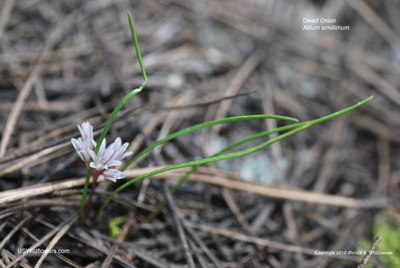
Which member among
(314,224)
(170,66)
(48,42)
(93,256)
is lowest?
(314,224)

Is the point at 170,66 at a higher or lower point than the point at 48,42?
lower

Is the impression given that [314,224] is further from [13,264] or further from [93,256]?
[13,264]

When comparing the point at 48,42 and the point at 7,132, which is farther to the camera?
the point at 48,42

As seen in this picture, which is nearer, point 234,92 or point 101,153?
point 101,153

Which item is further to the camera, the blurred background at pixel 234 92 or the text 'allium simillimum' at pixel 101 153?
the blurred background at pixel 234 92

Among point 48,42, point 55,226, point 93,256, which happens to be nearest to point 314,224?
point 93,256

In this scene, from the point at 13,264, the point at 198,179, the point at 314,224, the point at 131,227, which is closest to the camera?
the point at 13,264

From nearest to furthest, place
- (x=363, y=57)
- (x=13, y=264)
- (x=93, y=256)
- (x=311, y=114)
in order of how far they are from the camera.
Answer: (x=13, y=264), (x=93, y=256), (x=311, y=114), (x=363, y=57)

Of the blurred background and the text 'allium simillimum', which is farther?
the blurred background
